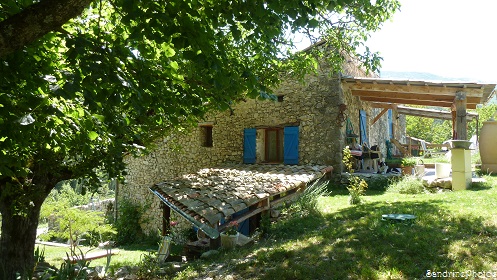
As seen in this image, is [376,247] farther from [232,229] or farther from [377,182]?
[377,182]

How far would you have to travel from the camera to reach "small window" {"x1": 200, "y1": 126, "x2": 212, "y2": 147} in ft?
43.7

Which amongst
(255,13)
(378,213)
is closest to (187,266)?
(378,213)

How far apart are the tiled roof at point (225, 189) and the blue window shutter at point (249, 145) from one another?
4.21 ft

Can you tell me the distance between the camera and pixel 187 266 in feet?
17.1

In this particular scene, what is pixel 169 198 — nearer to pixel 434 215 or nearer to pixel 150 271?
pixel 150 271

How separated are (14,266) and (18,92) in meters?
3.95

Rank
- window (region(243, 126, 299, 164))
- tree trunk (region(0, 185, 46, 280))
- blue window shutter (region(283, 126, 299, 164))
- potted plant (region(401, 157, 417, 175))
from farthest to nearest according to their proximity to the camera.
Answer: window (region(243, 126, 299, 164)) < blue window shutter (region(283, 126, 299, 164)) < potted plant (region(401, 157, 417, 175)) < tree trunk (region(0, 185, 46, 280))

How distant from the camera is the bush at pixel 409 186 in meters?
8.11

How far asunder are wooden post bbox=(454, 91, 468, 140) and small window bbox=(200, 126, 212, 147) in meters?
8.27

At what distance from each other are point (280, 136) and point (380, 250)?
802cm

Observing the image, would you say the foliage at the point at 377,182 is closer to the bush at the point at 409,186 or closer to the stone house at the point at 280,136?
the bush at the point at 409,186

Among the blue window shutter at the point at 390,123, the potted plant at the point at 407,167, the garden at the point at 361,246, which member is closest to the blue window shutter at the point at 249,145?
the garden at the point at 361,246

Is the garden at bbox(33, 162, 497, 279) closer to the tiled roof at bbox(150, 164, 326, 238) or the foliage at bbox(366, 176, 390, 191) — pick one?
the tiled roof at bbox(150, 164, 326, 238)

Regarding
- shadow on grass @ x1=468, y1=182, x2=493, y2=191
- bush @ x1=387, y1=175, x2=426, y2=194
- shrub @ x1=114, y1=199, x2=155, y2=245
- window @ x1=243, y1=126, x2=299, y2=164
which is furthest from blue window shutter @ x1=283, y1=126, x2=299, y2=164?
shrub @ x1=114, y1=199, x2=155, y2=245
